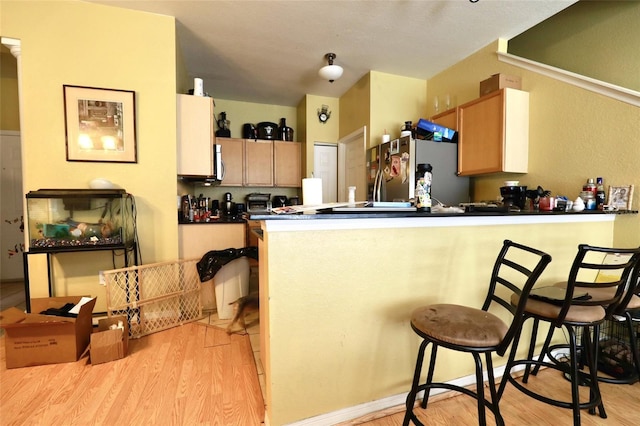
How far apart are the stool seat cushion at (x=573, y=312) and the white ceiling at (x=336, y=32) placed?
91.1 inches

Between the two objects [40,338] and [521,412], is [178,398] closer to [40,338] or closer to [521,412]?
[40,338]

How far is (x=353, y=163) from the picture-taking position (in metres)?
4.17

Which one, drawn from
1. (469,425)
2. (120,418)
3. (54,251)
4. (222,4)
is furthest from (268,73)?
(469,425)

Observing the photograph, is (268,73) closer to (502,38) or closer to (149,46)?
(149,46)

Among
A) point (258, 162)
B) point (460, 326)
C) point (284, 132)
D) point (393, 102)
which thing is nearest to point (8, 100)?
point (258, 162)

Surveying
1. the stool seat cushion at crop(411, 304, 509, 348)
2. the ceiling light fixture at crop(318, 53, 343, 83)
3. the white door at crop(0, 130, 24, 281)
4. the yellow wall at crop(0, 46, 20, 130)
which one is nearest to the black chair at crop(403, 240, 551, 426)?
the stool seat cushion at crop(411, 304, 509, 348)

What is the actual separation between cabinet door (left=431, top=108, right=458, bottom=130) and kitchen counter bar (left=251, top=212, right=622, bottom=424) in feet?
5.49

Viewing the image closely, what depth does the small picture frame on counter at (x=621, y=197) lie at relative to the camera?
186cm

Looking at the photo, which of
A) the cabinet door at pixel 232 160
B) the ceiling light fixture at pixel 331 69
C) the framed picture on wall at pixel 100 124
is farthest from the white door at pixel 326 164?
the framed picture on wall at pixel 100 124

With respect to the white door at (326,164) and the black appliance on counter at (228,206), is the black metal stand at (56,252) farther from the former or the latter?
the white door at (326,164)

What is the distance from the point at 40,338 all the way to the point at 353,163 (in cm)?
365

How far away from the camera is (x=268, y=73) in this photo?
3549mm

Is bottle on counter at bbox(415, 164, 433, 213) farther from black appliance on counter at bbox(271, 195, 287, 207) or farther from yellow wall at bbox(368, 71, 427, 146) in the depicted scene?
black appliance on counter at bbox(271, 195, 287, 207)

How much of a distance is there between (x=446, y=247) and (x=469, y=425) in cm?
86
